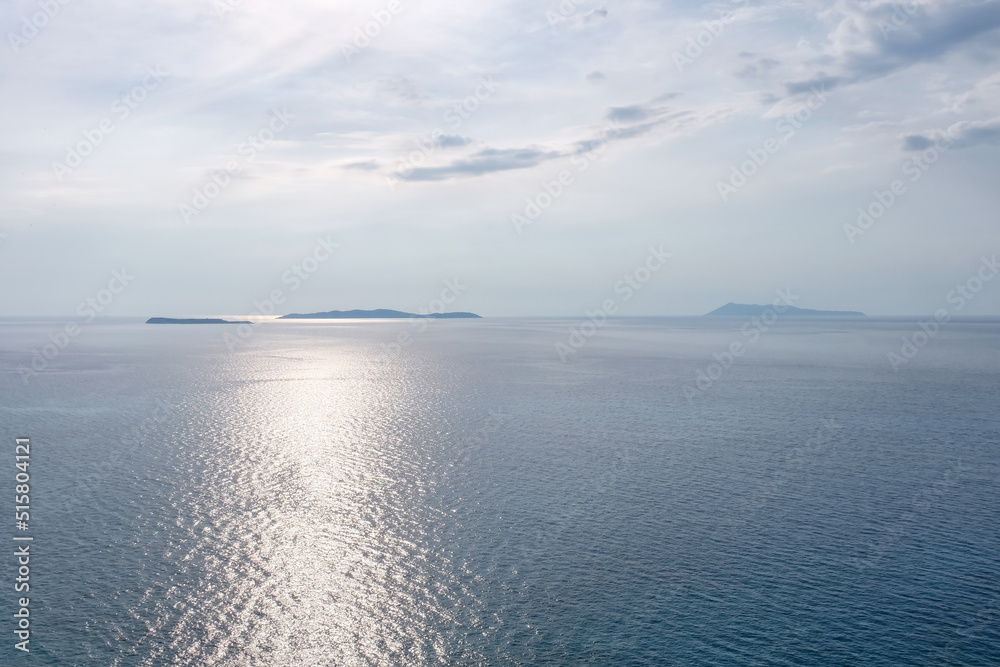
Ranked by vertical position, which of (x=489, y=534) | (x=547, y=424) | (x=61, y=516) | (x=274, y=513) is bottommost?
(x=547, y=424)

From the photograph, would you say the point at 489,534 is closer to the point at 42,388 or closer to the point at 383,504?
the point at 383,504

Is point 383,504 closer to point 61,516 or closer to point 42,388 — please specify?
point 61,516

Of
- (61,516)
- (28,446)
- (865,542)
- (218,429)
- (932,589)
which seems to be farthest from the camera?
(218,429)

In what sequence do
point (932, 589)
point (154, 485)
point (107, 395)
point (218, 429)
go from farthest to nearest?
point (107, 395) → point (218, 429) → point (154, 485) → point (932, 589)

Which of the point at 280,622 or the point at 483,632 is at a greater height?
the point at 280,622

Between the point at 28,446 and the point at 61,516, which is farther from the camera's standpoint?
the point at 28,446

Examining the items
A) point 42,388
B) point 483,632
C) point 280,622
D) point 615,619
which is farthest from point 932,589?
point 42,388
